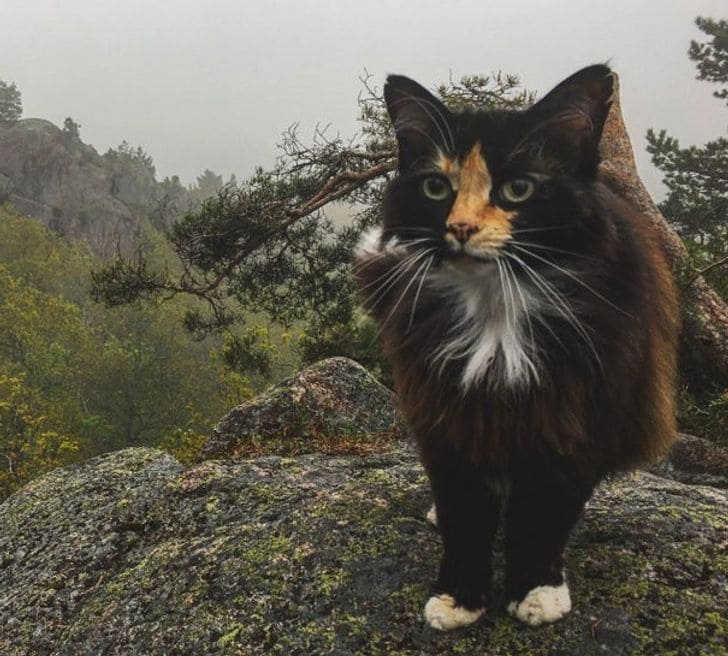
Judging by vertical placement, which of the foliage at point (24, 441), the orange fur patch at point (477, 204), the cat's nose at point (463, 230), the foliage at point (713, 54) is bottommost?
the foliage at point (24, 441)

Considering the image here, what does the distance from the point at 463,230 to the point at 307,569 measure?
63.1 inches

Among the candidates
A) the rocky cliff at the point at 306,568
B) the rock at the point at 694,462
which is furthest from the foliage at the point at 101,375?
the rocky cliff at the point at 306,568

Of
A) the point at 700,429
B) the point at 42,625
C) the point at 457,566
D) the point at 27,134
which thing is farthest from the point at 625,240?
the point at 27,134

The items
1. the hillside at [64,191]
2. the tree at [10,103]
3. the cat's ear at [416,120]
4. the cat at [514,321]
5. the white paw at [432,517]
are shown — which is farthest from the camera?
the tree at [10,103]

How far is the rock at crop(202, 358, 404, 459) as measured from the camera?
188 inches

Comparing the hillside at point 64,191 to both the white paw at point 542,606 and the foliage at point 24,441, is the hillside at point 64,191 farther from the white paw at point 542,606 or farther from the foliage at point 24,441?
the white paw at point 542,606

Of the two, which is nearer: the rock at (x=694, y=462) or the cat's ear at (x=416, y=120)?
the cat's ear at (x=416, y=120)

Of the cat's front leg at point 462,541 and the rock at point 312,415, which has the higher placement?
the cat's front leg at point 462,541

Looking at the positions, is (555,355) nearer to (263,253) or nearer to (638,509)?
(638,509)

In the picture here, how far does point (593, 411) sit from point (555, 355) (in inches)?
10.3

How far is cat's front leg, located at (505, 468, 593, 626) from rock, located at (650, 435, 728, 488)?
14.2 ft

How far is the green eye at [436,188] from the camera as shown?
2166 millimetres

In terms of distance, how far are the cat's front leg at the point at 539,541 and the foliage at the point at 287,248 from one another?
5.88 meters

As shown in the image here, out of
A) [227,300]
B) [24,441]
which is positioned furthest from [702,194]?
[24,441]
